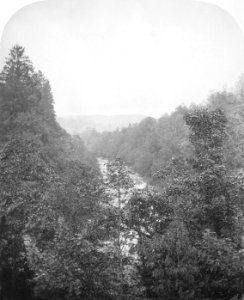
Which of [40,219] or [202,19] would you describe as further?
[202,19]

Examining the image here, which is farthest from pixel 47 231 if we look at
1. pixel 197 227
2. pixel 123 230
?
pixel 197 227

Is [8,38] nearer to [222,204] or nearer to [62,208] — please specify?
[62,208]

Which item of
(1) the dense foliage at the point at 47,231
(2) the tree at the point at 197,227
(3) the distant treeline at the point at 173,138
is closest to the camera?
(1) the dense foliage at the point at 47,231

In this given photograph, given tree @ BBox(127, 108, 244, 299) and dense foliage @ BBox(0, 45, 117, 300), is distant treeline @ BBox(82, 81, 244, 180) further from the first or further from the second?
A: dense foliage @ BBox(0, 45, 117, 300)

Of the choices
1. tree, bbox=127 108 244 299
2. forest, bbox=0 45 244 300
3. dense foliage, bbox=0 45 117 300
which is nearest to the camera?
dense foliage, bbox=0 45 117 300

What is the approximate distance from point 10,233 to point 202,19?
6977 centimetres

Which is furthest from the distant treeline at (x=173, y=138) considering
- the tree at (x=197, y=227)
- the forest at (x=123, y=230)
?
the forest at (x=123, y=230)

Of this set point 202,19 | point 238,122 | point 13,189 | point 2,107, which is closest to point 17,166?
point 13,189

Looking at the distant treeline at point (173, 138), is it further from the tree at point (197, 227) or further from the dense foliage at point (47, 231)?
the dense foliage at point (47, 231)

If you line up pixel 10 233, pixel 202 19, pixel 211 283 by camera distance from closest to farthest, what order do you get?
pixel 211 283
pixel 10 233
pixel 202 19

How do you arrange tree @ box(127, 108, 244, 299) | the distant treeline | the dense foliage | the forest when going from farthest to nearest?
the distant treeline
tree @ box(127, 108, 244, 299)
the forest
the dense foliage

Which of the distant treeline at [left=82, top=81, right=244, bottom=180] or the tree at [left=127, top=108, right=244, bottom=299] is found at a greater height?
the distant treeline at [left=82, top=81, right=244, bottom=180]

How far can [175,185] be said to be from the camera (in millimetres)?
22000

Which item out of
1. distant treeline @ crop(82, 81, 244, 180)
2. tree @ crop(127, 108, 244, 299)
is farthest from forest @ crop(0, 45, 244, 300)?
distant treeline @ crop(82, 81, 244, 180)
